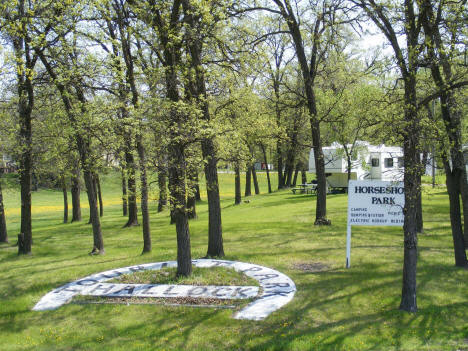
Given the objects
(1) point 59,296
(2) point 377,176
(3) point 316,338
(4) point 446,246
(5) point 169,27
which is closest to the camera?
(3) point 316,338

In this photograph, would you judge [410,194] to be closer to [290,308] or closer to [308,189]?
[290,308]

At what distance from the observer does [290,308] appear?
24.5ft

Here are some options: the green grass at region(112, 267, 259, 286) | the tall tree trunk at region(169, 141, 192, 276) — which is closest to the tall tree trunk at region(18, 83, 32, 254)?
the green grass at region(112, 267, 259, 286)

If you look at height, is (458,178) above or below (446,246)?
above

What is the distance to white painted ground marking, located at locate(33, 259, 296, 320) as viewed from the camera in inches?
301

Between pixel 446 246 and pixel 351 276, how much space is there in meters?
4.77

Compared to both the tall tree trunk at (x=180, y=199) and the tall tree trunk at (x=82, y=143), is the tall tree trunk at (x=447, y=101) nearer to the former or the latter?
the tall tree trunk at (x=180, y=199)

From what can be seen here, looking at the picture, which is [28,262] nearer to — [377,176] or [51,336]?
[51,336]

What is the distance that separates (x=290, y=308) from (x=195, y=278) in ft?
8.61

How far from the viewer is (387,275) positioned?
9.41 meters

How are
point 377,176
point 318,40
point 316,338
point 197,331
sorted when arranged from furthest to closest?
point 377,176 < point 318,40 < point 197,331 < point 316,338

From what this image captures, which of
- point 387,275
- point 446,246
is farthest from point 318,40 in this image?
point 387,275

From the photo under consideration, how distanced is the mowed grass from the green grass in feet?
4.01

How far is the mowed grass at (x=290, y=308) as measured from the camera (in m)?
6.38
